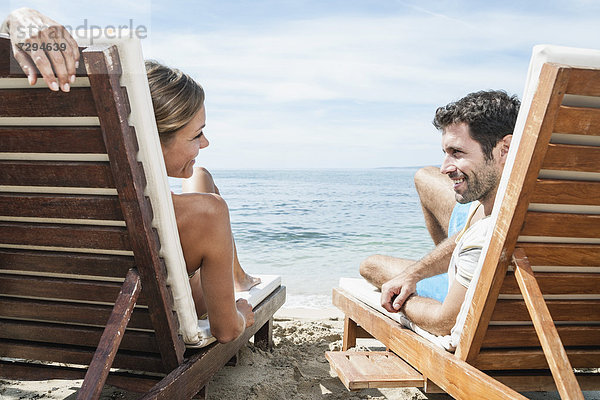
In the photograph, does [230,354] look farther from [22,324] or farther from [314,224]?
[314,224]

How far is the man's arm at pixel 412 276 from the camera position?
2.98 m

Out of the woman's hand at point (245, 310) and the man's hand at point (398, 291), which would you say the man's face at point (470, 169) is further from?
the woman's hand at point (245, 310)

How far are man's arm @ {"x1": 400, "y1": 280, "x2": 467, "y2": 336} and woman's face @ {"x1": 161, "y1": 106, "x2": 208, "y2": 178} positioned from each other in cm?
137

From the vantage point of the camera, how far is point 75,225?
207 centimetres

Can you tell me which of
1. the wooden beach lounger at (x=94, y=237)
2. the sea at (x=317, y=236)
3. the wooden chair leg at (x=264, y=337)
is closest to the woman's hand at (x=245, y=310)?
the wooden beach lounger at (x=94, y=237)

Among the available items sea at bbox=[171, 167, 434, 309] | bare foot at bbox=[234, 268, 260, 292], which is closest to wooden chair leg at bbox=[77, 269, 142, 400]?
bare foot at bbox=[234, 268, 260, 292]

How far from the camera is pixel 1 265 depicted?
2.29 m

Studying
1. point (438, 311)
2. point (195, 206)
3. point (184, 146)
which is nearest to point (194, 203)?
point (195, 206)

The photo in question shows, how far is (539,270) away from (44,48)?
1.99 meters

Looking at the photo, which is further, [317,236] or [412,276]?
[317,236]

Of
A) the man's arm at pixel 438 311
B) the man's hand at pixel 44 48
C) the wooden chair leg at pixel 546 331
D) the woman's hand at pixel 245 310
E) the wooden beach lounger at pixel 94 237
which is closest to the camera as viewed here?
the man's hand at pixel 44 48

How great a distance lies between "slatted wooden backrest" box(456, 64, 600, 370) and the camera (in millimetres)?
1833

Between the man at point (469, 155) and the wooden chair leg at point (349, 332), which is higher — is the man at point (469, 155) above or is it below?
above

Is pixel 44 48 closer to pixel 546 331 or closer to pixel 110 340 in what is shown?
pixel 110 340
